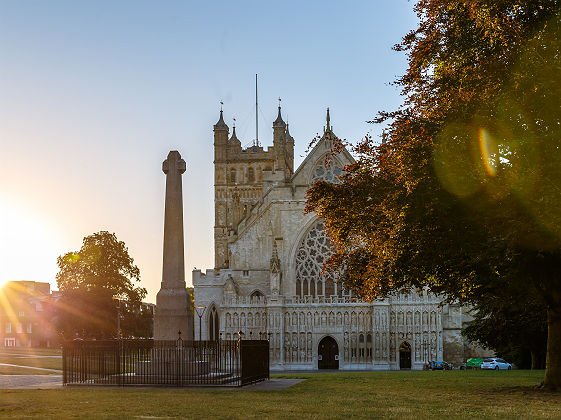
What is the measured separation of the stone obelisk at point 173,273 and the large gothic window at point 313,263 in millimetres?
35086

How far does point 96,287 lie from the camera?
6569cm

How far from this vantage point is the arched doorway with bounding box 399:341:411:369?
188 feet

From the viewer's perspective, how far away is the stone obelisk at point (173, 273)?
23906 millimetres

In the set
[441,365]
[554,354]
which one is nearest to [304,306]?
[441,365]

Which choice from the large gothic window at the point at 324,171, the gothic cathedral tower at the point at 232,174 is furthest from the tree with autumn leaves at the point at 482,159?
the gothic cathedral tower at the point at 232,174

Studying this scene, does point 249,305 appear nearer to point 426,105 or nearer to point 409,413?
point 426,105

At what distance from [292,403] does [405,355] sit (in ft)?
139

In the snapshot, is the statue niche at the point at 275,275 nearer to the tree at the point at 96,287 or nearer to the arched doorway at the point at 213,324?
the arched doorway at the point at 213,324

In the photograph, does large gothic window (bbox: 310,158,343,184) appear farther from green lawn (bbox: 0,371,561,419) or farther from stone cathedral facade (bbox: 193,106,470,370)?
green lawn (bbox: 0,371,561,419)

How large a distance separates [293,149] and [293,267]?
137 ft

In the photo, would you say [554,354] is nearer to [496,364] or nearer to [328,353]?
[496,364]

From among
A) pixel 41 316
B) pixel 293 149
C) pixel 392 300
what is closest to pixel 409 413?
pixel 392 300

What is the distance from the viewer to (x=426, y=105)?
856 inches

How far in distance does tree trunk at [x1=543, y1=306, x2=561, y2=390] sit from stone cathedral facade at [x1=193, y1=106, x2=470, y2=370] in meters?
32.9
